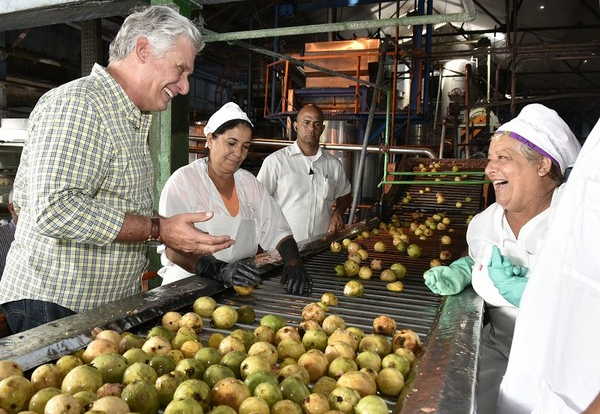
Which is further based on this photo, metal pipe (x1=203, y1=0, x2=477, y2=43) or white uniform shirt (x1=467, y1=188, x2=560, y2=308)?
white uniform shirt (x1=467, y1=188, x2=560, y2=308)

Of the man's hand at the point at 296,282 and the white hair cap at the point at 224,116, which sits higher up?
the white hair cap at the point at 224,116

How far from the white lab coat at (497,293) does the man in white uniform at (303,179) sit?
8.21ft

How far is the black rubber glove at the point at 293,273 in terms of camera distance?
2738 millimetres

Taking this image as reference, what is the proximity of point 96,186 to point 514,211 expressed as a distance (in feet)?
7.20

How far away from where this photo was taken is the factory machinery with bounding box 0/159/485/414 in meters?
1.54

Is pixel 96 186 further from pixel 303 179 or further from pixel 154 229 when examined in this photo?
pixel 303 179

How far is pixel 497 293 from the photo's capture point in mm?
2520

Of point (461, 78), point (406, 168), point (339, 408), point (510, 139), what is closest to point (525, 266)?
point (510, 139)

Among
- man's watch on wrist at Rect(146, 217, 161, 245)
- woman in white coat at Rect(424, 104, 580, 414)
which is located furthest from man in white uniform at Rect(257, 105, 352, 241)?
man's watch on wrist at Rect(146, 217, 161, 245)

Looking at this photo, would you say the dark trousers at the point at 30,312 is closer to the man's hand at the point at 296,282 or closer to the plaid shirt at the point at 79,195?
the plaid shirt at the point at 79,195

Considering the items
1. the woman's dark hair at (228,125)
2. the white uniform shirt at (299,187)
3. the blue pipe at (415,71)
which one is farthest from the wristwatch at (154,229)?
the blue pipe at (415,71)

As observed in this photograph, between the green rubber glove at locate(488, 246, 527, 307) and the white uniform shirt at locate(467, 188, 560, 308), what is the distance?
9cm

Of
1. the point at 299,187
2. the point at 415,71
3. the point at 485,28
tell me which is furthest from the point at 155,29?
the point at 485,28

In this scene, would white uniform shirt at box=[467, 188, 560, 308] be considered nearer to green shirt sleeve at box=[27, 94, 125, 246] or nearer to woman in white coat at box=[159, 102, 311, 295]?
woman in white coat at box=[159, 102, 311, 295]
